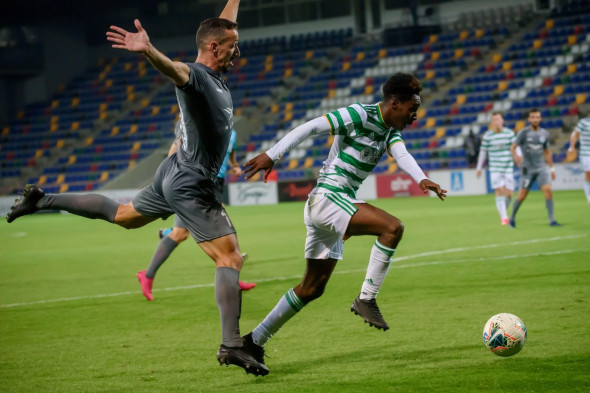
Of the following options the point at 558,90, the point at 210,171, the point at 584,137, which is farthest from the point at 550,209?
the point at 558,90

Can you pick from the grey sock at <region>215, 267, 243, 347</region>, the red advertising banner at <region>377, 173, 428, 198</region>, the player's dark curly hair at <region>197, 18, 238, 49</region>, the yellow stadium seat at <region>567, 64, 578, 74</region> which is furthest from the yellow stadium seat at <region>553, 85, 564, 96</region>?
the grey sock at <region>215, 267, 243, 347</region>

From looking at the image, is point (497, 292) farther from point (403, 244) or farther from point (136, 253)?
point (136, 253)

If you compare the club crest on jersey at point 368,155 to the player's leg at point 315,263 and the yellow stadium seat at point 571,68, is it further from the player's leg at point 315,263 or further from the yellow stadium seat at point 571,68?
the yellow stadium seat at point 571,68

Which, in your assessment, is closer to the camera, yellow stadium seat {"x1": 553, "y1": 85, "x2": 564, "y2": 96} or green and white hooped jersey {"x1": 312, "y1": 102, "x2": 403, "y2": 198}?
green and white hooped jersey {"x1": 312, "y1": 102, "x2": 403, "y2": 198}

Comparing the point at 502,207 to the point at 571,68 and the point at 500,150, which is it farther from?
the point at 571,68

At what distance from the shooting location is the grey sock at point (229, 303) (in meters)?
5.36

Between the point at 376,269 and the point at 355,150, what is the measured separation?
885mm

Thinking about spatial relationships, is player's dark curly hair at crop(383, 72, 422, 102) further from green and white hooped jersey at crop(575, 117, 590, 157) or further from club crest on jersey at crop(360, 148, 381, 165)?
green and white hooped jersey at crop(575, 117, 590, 157)

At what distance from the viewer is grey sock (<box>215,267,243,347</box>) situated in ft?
17.6

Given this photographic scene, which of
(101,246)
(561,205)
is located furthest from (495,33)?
(101,246)

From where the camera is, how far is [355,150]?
6.13 metres

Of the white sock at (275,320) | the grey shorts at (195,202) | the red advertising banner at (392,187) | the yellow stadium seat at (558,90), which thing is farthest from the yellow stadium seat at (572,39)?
the grey shorts at (195,202)

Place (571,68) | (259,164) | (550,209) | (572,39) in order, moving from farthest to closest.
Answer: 1. (572,39)
2. (571,68)
3. (550,209)
4. (259,164)

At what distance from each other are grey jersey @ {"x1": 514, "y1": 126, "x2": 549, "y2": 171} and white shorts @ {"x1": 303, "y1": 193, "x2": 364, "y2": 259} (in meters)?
11.0
